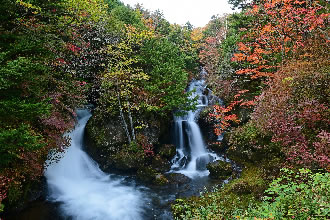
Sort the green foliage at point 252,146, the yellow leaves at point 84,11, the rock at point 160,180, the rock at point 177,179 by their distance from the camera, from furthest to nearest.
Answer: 1. the yellow leaves at point 84,11
2. the rock at point 177,179
3. the rock at point 160,180
4. the green foliage at point 252,146

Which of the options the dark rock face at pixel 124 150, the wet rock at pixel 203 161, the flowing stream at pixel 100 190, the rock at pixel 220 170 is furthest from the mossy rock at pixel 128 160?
the rock at pixel 220 170

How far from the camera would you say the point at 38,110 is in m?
7.35

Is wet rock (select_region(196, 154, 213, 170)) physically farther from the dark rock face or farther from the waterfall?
the dark rock face

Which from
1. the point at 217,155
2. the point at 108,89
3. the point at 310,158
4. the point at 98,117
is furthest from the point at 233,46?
the point at 310,158

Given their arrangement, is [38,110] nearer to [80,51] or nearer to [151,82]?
[80,51]

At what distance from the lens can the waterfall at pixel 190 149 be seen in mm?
17453

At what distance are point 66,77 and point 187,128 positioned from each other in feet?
37.6

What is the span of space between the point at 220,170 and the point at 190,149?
5.13m

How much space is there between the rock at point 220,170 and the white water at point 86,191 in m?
5.01

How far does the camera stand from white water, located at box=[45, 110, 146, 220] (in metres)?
11.8

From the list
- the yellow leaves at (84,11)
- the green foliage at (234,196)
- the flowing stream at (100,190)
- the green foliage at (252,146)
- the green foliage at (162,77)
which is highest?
the yellow leaves at (84,11)

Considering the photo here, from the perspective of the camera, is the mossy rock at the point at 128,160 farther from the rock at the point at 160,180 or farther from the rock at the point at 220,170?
the rock at the point at 220,170

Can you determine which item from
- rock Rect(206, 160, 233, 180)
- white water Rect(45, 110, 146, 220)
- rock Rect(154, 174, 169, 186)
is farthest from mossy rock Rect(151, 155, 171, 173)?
rock Rect(206, 160, 233, 180)

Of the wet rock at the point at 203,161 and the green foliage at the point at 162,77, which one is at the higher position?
the green foliage at the point at 162,77
